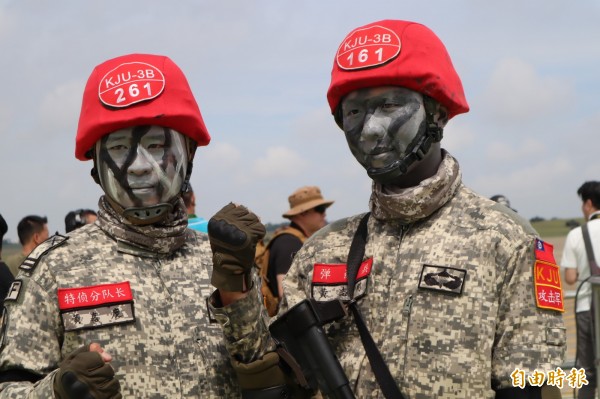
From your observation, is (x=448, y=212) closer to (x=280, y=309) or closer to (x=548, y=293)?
(x=548, y=293)

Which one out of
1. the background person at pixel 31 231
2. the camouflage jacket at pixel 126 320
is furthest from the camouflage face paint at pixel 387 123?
the background person at pixel 31 231

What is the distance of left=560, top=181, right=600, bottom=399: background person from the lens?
25.0 ft

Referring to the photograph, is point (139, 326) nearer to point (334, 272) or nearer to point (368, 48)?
point (334, 272)

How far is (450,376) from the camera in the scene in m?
3.18

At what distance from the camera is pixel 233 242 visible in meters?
3.16

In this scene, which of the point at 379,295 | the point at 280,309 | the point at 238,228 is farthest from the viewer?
the point at 280,309

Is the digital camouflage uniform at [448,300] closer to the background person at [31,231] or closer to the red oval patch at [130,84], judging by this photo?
the red oval patch at [130,84]

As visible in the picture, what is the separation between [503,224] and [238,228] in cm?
95

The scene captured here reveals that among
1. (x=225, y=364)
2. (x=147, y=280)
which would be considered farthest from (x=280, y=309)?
(x=147, y=280)

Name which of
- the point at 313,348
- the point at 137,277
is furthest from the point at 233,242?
the point at 137,277

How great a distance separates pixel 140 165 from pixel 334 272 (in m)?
0.85

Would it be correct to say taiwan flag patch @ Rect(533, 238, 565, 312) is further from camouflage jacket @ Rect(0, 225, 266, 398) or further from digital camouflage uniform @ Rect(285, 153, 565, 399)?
camouflage jacket @ Rect(0, 225, 266, 398)

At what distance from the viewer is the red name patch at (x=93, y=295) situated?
11.1 feet

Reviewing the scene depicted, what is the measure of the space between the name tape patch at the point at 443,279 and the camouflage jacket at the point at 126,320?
0.65 metres
